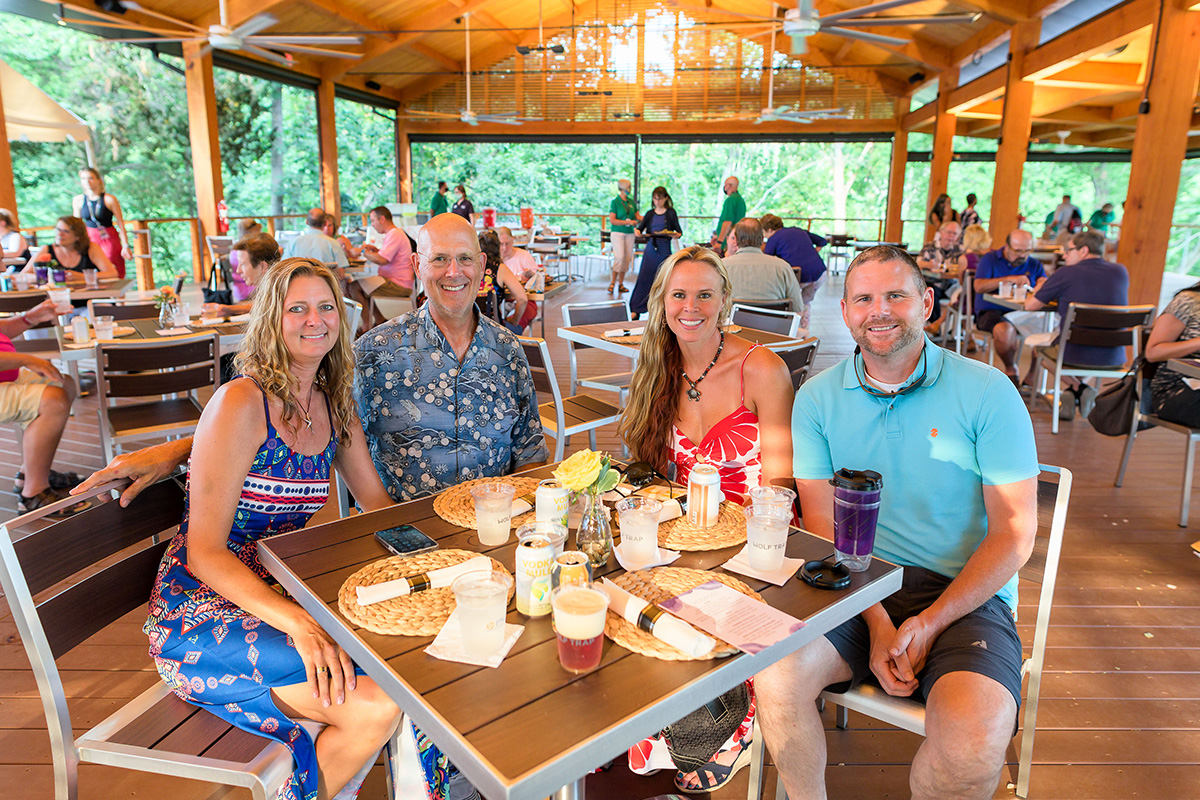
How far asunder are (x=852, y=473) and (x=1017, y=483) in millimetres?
437

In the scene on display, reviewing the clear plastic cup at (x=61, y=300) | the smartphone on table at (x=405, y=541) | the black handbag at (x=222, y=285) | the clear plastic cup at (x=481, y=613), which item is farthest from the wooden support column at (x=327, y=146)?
the clear plastic cup at (x=481, y=613)

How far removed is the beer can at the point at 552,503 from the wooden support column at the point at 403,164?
16683 millimetres

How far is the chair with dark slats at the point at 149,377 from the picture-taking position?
3.26 meters

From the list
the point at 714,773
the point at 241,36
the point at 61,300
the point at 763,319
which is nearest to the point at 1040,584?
the point at 714,773

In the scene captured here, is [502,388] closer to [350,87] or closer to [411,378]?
[411,378]

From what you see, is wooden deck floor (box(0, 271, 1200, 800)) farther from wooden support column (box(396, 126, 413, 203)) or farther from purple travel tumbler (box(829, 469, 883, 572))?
wooden support column (box(396, 126, 413, 203))

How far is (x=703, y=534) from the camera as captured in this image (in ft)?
5.18

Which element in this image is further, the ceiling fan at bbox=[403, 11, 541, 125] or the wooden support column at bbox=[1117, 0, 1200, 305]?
the ceiling fan at bbox=[403, 11, 541, 125]

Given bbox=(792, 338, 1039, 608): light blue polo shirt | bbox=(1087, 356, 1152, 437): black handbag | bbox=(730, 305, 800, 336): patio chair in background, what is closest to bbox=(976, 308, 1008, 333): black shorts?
bbox=(1087, 356, 1152, 437): black handbag

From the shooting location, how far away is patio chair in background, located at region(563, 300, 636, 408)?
4344 mm

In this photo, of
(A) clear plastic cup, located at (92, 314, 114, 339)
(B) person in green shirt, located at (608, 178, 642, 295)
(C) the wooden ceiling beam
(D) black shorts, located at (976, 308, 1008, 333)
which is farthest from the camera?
(C) the wooden ceiling beam

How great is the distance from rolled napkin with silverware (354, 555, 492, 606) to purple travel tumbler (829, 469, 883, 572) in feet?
2.22

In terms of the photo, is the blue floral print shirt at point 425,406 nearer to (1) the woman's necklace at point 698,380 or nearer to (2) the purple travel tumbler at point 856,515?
(1) the woman's necklace at point 698,380

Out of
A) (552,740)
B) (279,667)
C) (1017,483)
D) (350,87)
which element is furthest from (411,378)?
(350,87)
